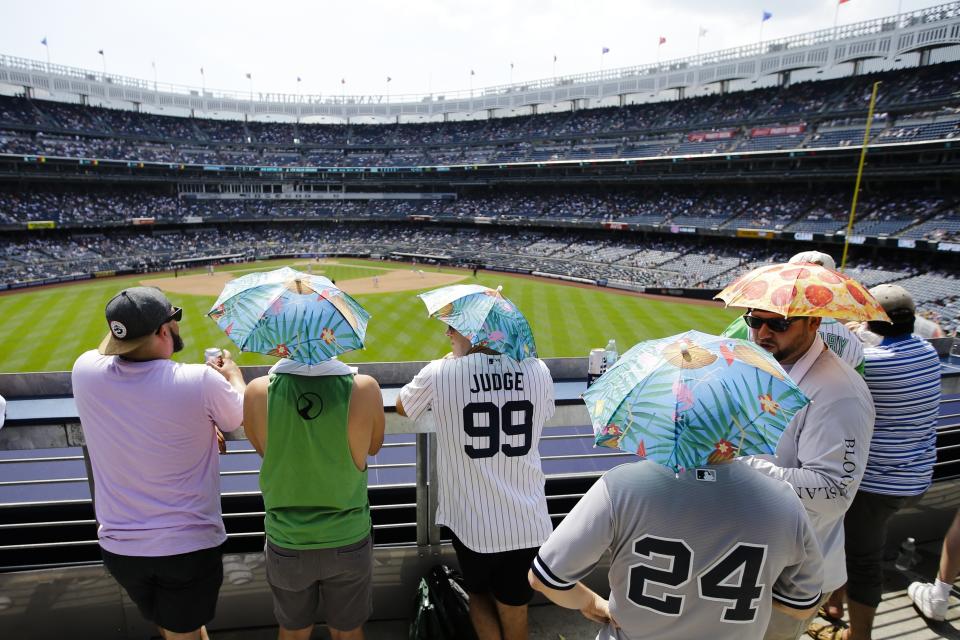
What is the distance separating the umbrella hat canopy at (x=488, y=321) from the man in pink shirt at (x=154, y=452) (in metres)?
1.24

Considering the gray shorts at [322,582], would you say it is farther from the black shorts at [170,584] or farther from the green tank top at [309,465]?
the black shorts at [170,584]

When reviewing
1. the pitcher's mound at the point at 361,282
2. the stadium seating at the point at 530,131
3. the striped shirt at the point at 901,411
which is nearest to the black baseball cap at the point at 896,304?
the striped shirt at the point at 901,411

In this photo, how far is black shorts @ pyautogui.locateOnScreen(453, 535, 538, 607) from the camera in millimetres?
2855

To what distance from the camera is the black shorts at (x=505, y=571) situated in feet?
9.37

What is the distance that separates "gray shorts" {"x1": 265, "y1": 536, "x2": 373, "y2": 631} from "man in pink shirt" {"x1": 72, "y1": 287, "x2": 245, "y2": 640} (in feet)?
1.35

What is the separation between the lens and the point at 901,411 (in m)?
3.28

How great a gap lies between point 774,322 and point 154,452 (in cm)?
334

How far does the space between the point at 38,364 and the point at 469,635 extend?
21204 mm

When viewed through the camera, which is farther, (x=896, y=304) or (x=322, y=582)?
(x=896, y=304)

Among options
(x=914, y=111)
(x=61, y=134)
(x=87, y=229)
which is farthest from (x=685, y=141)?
(x=61, y=134)

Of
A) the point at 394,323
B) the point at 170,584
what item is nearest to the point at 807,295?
the point at 170,584

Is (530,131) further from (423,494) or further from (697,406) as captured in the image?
(697,406)

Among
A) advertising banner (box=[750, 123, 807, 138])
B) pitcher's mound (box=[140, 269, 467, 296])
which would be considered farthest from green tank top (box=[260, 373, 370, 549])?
advertising banner (box=[750, 123, 807, 138])

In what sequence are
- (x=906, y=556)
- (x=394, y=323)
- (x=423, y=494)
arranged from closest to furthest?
(x=423, y=494)
(x=906, y=556)
(x=394, y=323)
